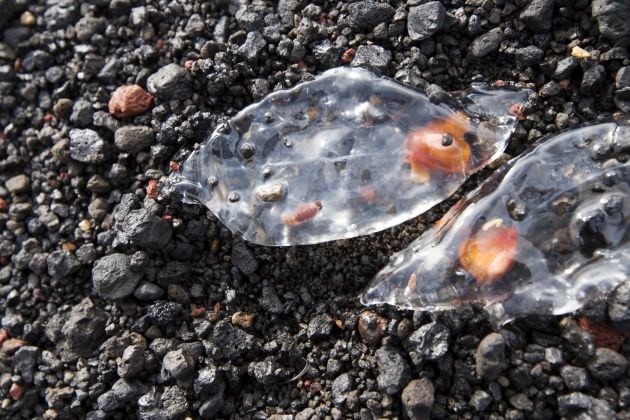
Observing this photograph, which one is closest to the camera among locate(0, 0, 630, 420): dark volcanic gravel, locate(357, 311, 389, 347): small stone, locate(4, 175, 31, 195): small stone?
locate(0, 0, 630, 420): dark volcanic gravel

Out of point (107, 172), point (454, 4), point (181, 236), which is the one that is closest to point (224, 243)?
point (181, 236)

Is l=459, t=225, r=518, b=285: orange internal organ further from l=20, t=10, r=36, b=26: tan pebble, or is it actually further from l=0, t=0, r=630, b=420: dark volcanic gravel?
l=20, t=10, r=36, b=26: tan pebble

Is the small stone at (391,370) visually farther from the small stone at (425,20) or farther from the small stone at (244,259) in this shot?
the small stone at (425,20)

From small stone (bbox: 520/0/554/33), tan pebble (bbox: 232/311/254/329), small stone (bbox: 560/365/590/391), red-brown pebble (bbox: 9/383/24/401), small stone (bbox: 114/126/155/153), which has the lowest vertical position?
red-brown pebble (bbox: 9/383/24/401)

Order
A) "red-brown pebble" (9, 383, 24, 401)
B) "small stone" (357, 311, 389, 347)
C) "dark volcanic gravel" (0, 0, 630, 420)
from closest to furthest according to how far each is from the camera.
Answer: "dark volcanic gravel" (0, 0, 630, 420) < "small stone" (357, 311, 389, 347) < "red-brown pebble" (9, 383, 24, 401)

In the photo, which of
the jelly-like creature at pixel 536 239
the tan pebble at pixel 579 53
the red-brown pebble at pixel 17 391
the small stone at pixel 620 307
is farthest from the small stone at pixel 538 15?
the red-brown pebble at pixel 17 391

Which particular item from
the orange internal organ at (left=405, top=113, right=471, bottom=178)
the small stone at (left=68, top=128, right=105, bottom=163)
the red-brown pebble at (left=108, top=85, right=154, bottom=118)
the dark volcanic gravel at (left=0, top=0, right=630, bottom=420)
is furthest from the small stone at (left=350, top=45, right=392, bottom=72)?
the small stone at (left=68, top=128, right=105, bottom=163)

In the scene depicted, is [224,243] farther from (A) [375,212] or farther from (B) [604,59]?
(B) [604,59]
